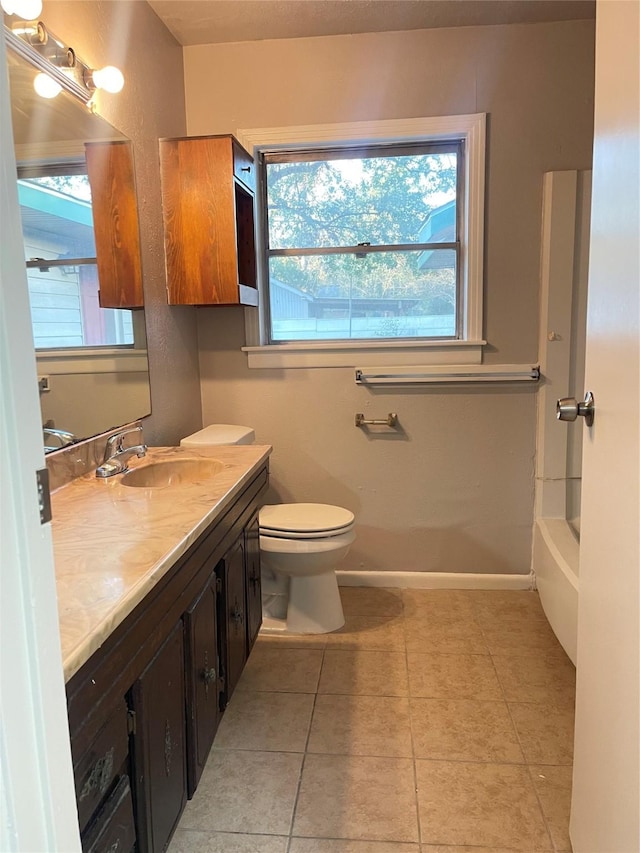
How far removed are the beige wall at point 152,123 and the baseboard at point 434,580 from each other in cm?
108

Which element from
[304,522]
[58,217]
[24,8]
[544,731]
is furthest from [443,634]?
[24,8]

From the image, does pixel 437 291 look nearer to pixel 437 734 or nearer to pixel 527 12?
pixel 527 12

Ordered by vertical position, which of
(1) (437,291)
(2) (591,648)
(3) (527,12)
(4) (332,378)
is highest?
(3) (527,12)

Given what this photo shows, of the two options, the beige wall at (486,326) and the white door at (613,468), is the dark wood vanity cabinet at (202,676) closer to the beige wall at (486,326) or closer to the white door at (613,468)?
the white door at (613,468)

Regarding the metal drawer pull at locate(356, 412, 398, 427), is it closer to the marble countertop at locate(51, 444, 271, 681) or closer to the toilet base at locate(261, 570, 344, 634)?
the toilet base at locate(261, 570, 344, 634)

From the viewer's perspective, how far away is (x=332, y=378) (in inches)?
110

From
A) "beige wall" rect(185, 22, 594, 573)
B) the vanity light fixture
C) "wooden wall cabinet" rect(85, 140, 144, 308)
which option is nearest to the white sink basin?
"wooden wall cabinet" rect(85, 140, 144, 308)

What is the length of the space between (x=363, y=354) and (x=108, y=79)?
57.0 inches

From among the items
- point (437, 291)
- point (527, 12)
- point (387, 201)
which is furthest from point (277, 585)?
point (527, 12)

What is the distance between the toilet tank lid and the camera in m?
2.36

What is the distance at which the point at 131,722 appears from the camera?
40.7 inches

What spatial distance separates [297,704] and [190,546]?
1022mm

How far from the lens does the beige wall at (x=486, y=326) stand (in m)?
2.54

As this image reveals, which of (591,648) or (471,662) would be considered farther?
(471,662)
